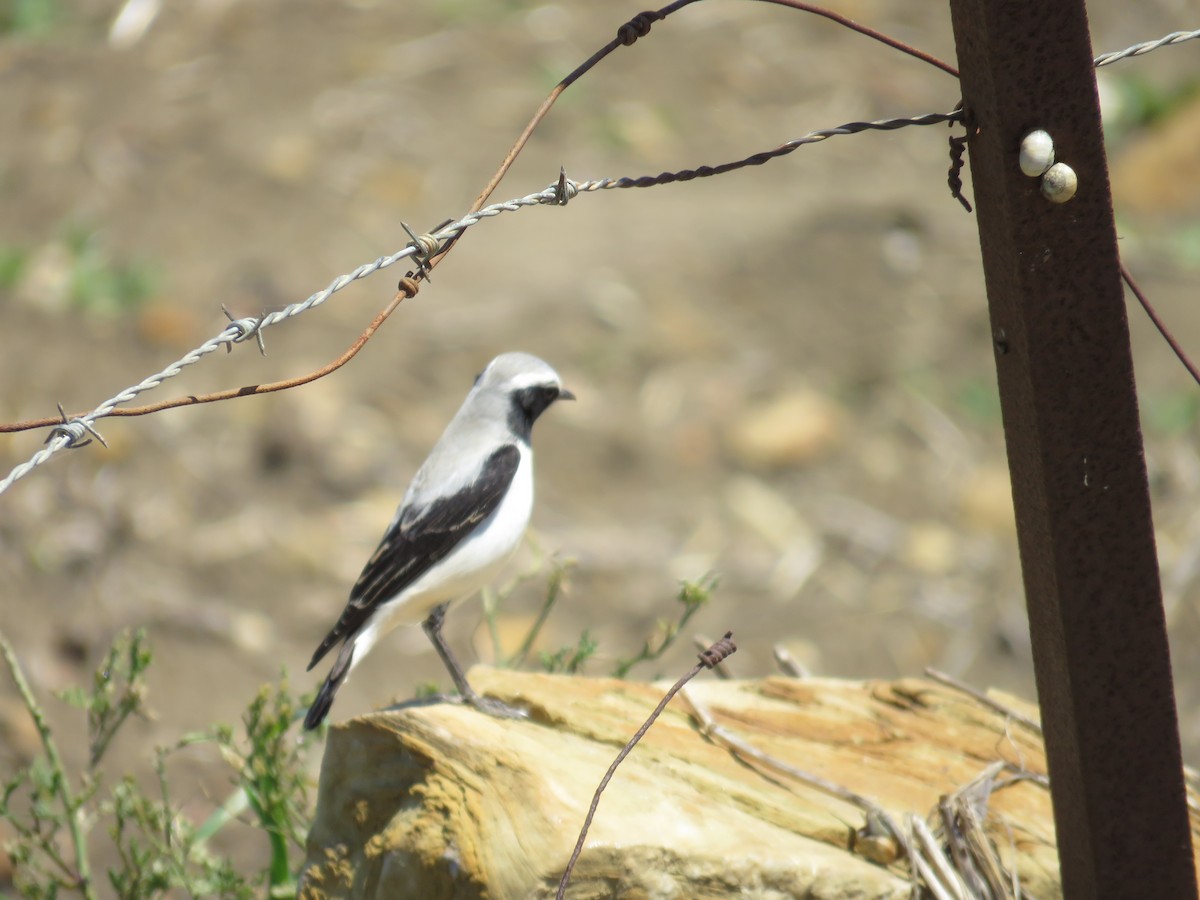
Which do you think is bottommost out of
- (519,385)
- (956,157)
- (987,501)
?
(956,157)

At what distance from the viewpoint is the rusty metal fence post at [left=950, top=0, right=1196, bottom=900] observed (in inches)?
94.7

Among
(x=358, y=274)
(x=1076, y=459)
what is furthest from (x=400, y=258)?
(x=1076, y=459)

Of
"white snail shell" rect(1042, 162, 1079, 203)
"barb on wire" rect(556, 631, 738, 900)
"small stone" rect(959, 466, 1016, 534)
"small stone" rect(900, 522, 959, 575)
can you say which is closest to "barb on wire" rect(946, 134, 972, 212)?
"white snail shell" rect(1042, 162, 1079, 203)

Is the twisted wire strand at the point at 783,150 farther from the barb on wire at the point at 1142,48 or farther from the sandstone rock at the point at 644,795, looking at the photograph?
the sandstone rock at the point at 644,795

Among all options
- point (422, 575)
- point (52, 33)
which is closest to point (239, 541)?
point (422, 575)

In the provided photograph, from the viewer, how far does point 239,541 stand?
687 centimetres

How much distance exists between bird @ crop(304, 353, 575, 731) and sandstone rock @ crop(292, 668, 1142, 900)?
60 centimetres

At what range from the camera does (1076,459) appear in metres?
2.56

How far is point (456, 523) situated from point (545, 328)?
389 centimetres

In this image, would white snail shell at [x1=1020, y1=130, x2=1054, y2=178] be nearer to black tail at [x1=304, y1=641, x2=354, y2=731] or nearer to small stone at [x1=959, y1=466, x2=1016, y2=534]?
black tail at [x1=304, y1=641, x2=354, y2=731]

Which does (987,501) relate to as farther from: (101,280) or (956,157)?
(101,280)

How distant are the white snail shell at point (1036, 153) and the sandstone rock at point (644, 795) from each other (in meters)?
1.60

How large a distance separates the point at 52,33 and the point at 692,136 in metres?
5.17

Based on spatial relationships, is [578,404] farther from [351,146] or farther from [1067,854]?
[1067,854]
